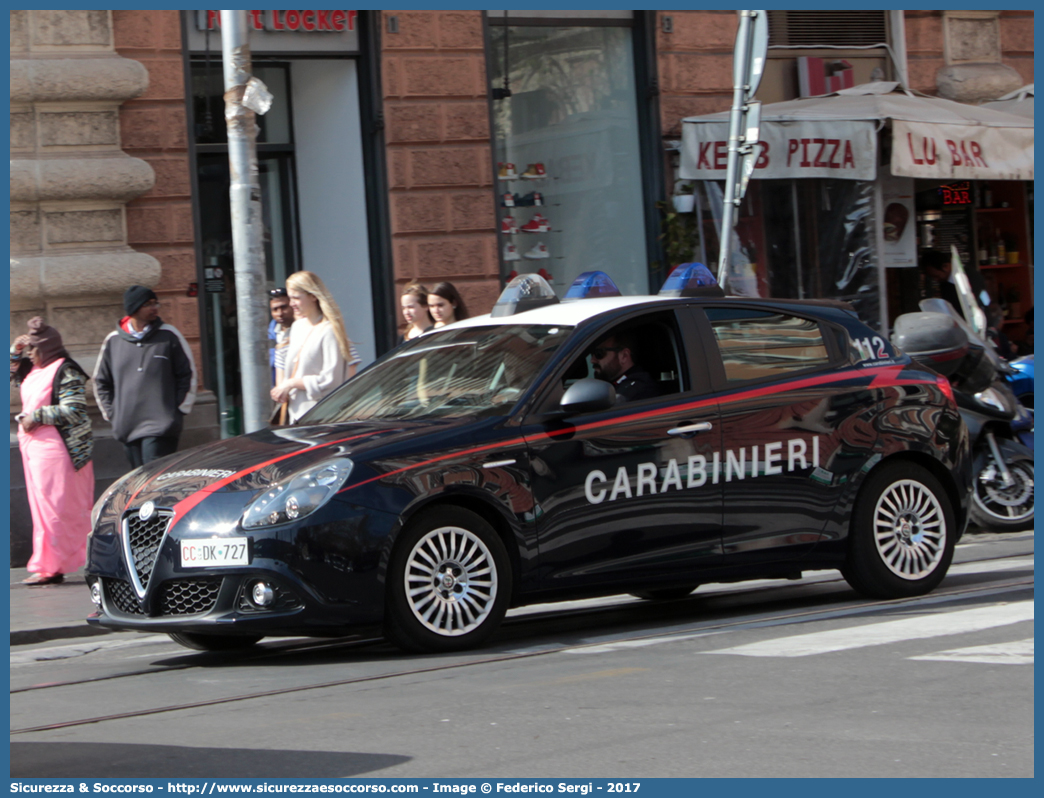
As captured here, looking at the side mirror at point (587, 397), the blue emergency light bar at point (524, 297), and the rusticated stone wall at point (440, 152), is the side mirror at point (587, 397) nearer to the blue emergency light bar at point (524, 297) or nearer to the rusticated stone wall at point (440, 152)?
the blue emergency light bar at point (524, 297)

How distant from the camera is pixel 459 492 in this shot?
675 centimetres

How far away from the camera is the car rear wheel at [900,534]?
7.95m

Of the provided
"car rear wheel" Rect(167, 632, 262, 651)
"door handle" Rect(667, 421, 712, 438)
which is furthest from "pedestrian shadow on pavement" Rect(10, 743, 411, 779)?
"door handle" Rect(667, 421, 712, 438)

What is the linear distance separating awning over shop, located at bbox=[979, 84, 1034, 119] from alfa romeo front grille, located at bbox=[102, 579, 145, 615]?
1197 centimetres

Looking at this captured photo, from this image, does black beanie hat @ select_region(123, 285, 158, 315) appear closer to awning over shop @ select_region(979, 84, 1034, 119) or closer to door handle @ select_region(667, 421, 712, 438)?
door handle @ select_region(667, 421, 712, 438)

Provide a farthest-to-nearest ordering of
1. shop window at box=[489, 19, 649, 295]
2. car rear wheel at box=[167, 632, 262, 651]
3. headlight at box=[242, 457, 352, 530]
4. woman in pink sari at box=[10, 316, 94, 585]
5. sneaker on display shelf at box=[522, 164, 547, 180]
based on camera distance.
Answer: sneaker on display shelf at box=[522, 164, 547, 180] → shop window at box=[489, 19, 649, 295] → woman in pink sari at box=[10, 316, 94, 585] → car rear wheel at box=[167, 632, 262, 651] → headlight at box=[242, 457, 352, 530]

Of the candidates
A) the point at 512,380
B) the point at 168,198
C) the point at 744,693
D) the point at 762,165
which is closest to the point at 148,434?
the point at 168,198

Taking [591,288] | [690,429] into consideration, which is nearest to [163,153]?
[591,288]

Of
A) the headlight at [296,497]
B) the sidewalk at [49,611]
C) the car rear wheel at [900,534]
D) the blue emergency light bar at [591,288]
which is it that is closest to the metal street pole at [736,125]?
the blue emergency light bar at [591,288]

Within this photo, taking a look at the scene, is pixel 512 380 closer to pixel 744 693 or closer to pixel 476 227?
pixel 744 693

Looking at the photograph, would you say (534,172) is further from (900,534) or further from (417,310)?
(900,534)

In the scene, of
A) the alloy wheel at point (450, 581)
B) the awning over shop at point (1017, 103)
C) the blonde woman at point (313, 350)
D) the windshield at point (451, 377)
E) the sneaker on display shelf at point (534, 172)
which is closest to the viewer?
the alloy wheel at point (450, 581)

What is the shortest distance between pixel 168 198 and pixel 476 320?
573cm

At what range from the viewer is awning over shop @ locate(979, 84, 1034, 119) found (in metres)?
16.4
